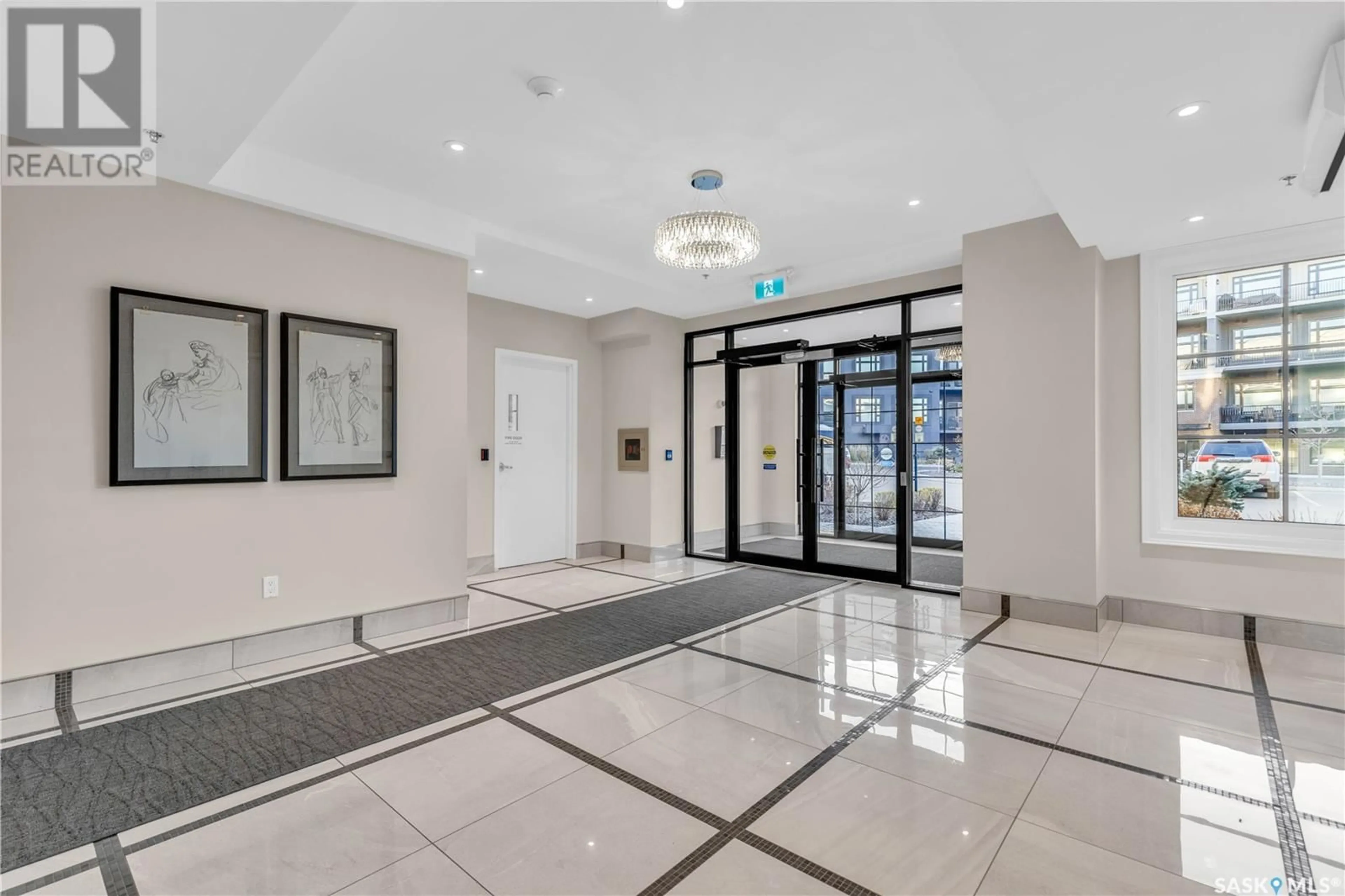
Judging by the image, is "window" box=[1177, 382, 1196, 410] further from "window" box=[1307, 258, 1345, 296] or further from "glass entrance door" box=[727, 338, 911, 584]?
"glass entrance door" box=[727, 338, 911, 584]

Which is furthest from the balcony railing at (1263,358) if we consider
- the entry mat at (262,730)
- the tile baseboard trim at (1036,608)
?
the entry mat at (262,730)

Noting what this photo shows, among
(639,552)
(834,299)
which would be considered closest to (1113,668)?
(834,299)

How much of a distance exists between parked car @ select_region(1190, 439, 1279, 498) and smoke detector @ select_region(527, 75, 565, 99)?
5.35 meters

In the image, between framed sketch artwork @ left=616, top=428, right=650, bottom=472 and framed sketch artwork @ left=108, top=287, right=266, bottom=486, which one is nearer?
framed sketch artwork @ left=108, top=287, right=266, bottom=486

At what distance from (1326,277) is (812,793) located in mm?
5266

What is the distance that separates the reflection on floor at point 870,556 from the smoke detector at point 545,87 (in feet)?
16.9

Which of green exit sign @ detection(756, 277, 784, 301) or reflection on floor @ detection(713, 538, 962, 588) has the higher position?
green exit sign @ detection(756, 277, 784, 301)

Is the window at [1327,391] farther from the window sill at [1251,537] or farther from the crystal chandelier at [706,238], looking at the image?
the crystal chandelier at [706,238]

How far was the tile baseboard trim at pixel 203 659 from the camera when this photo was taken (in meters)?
3.12

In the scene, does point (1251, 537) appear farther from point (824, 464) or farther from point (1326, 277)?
point (824, 464)

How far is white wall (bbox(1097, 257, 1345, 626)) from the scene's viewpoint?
4.57 metres

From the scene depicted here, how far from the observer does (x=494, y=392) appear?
6.72 meters

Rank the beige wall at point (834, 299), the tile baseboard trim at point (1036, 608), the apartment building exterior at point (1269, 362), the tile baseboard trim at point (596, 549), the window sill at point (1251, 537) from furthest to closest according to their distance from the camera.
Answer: the tile baseboard trim at point (596, 549)
the beige wall at point (834, 299)
the tile baseboard trim at point (1036, 608)
the apartment building exterior at point (1269, 362)
the window sill at point (1251, 537)

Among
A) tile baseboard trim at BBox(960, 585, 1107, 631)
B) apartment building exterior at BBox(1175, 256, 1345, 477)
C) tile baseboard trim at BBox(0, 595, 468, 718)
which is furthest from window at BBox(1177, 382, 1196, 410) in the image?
tile baseboard trim at BBox(0, 595, 468, 718)
